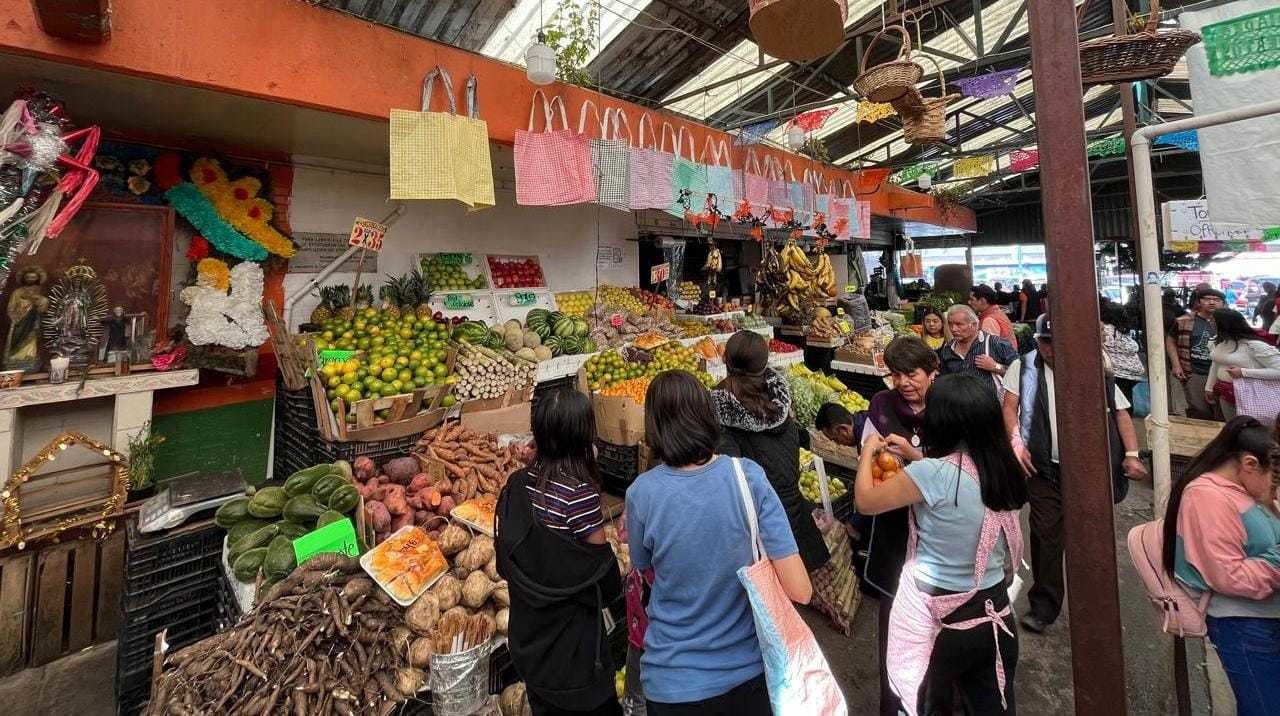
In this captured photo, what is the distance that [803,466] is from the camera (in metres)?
3.93

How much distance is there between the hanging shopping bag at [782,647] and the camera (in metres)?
1.40

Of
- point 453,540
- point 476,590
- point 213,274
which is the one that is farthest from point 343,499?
point 213,274

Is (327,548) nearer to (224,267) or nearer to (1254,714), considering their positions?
(224,267)

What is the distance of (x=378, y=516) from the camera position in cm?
281

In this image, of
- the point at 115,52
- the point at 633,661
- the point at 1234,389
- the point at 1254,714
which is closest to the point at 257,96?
the point at 115,52

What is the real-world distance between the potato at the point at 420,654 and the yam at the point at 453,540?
490 mm

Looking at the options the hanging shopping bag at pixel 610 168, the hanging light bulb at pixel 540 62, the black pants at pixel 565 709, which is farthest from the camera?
the hanging shopping bag at pixel 610 168

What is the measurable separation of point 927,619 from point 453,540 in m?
2.26

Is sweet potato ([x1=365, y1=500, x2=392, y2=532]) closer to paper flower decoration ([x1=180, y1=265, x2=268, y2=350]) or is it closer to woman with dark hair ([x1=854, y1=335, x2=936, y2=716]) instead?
paper flower decoration ([x1=180, y1=265, x2=268, y2=350])

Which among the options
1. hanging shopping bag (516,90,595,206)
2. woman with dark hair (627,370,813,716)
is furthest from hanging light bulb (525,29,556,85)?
woman with dark hair (627,370,813,716)

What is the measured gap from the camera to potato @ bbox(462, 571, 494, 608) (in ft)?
7.79

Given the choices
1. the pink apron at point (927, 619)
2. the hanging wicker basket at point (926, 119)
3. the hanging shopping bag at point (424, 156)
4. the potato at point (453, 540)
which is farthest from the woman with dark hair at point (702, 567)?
the hanging wicker basket at point (926, 119)

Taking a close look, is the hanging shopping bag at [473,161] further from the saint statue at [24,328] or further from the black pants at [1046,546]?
the black pants at [1046,546]

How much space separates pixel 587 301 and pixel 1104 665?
5850 mm
